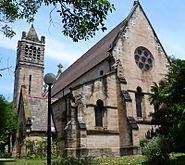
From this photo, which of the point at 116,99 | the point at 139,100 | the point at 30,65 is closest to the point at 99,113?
the point at 116,99

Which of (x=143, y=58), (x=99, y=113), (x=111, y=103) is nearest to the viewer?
(x=99, y=113)

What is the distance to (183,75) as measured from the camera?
485 inches

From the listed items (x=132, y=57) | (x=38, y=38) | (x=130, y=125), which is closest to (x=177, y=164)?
(x=130, y=125)

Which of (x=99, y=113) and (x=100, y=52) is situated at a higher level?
(x=100, y=52)

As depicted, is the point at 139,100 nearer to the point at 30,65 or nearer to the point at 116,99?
the point at 116,99

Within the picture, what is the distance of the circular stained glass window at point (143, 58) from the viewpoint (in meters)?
24.9

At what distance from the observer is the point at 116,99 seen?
2191 cm

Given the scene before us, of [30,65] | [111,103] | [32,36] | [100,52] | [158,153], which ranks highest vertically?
[32,36]

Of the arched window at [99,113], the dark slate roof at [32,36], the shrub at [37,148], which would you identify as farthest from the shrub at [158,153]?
the dark slate roof at [32,36]

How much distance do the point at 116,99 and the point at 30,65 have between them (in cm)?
3087

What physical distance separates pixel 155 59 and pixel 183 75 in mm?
14296

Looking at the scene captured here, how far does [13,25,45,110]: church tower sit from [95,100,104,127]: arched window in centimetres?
2798

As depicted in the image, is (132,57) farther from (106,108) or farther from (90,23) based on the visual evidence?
(90,23)

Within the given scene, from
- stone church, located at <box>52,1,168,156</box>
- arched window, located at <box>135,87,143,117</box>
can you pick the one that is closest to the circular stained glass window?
stone church, located at <box>52,1,168,156</box>
